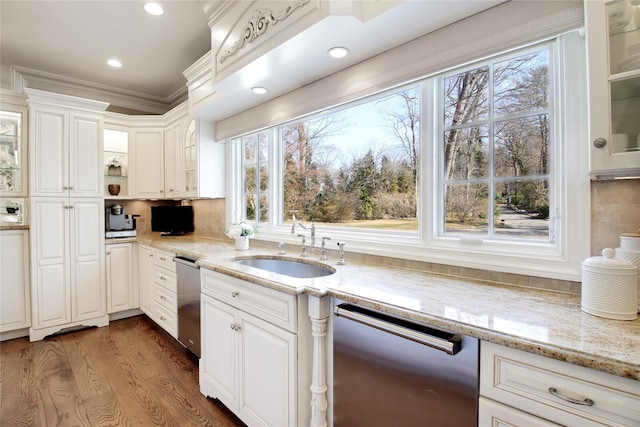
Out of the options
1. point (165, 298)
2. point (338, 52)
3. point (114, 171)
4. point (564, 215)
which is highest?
point (338, 52)

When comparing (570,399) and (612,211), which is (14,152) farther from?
(612,211)

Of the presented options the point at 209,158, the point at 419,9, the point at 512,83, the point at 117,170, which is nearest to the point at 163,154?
the point at 117,170

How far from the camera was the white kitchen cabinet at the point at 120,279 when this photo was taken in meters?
3.42

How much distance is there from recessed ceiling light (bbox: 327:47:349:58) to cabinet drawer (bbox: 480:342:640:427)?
1.57m

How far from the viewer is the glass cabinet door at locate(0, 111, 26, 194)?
3.10 m

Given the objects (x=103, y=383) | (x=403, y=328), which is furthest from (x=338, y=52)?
(x=103, y=383)

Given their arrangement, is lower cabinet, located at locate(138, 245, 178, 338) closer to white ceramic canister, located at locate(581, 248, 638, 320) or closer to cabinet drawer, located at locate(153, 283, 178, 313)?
cabinet drawer, located at locate(153, 283, 178, 313)

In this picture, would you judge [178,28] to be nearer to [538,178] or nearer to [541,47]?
[541,47]

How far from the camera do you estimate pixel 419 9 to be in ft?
4.60

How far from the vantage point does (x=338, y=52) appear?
177 cm

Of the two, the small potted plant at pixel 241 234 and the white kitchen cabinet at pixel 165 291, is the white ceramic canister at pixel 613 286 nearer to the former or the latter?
the small potted plant at pixel 241 234

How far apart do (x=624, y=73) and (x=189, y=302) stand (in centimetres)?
273

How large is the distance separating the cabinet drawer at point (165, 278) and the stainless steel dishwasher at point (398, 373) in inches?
73.9

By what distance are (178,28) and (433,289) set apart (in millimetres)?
2741
